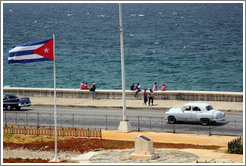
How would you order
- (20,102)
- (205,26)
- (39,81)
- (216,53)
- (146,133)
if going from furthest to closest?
(205,26) → (216,53) → (39,81) → (20,102) → (146,133)

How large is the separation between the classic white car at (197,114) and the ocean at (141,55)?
50327mm

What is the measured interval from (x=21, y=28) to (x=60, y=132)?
481ft

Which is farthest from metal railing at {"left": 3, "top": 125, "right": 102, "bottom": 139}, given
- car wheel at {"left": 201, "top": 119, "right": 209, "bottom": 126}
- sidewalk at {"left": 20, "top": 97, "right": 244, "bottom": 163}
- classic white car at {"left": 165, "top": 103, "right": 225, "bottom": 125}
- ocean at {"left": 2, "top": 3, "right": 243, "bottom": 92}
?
ocean at {"left": 2, "top": 3, "right": 243, "bottom": 92}

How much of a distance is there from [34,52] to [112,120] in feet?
43.8

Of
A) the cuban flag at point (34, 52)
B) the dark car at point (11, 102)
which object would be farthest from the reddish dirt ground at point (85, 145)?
the dark car at point (11, 102)

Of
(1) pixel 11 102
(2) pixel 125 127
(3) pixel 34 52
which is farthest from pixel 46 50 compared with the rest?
(1) pixel 11 102

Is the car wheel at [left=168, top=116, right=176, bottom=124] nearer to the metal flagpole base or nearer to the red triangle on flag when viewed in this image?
the metal flagpole base

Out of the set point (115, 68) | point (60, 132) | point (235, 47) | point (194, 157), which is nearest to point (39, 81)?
point (115, 68)

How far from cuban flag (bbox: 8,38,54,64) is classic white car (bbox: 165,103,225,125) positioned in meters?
12.6

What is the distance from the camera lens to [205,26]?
168 meters

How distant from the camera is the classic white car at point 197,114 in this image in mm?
34938

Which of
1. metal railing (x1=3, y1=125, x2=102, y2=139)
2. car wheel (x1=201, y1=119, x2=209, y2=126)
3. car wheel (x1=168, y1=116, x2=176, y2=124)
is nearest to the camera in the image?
metal railing (x1=3, y1=125, x2=102, y2=139)

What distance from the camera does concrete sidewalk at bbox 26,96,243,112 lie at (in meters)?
41.8

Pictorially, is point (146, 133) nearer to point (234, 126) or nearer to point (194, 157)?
point (234, 126)
